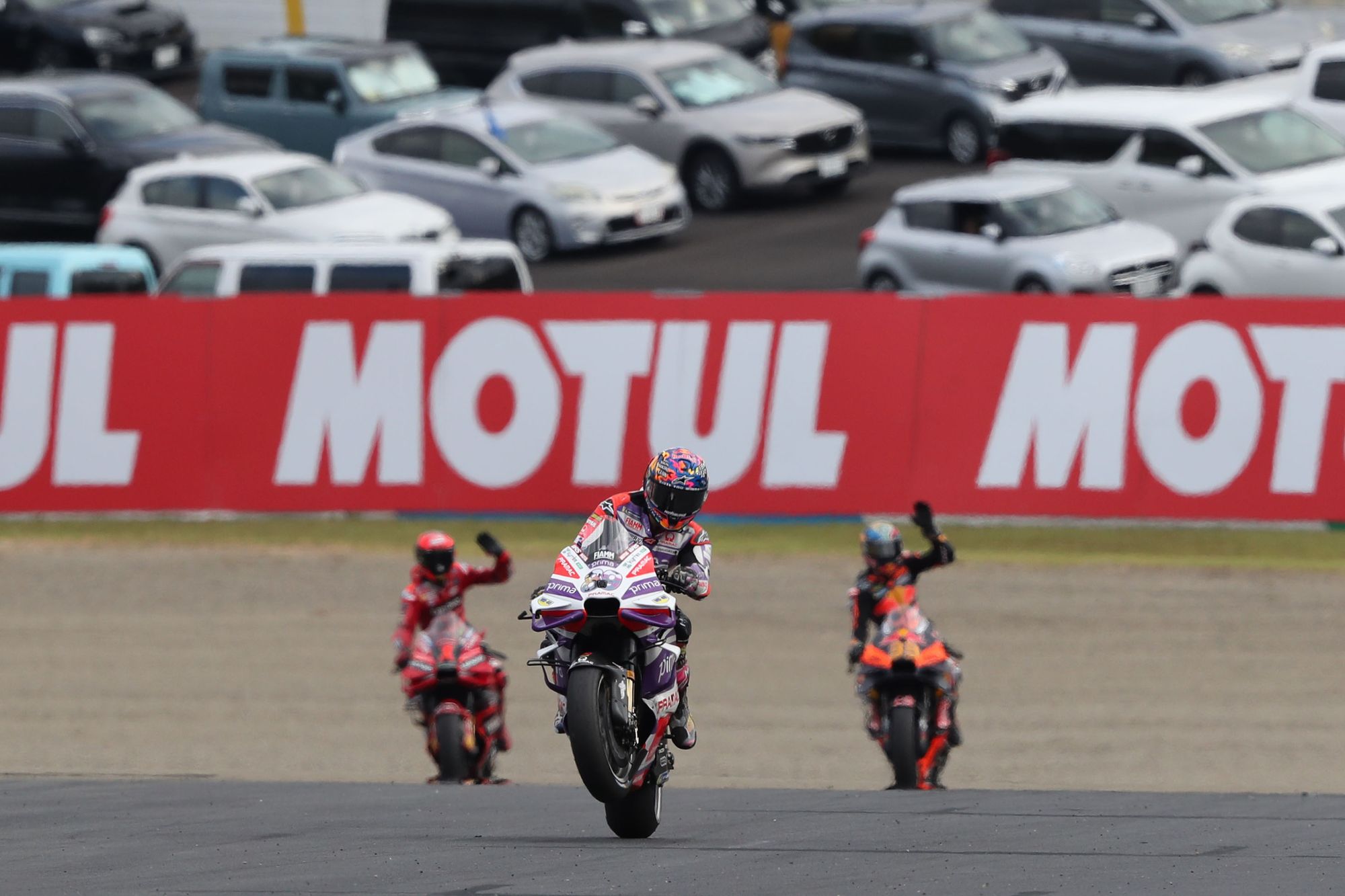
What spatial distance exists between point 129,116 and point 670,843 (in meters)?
19.7

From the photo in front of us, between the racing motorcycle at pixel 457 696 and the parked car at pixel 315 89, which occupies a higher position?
the racing motorcycle at pixel 457 696

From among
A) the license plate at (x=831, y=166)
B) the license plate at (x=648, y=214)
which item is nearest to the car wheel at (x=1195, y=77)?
the license plate at (x=831, y=166)

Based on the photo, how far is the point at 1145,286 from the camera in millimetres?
21734

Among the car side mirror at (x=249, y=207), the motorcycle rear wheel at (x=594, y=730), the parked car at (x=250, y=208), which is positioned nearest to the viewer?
the motorcycle rear wheel at (x=594, y=730)

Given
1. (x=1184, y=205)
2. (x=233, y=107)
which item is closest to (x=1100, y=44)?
(x=1184, y=205)

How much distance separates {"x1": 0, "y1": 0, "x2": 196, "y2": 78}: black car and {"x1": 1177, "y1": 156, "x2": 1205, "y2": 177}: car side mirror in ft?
55.2

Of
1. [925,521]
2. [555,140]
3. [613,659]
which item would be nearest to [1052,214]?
[555,140]

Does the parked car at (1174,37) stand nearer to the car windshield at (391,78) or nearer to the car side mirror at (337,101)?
the car windshield at (391,78)

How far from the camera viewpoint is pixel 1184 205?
76.6ft

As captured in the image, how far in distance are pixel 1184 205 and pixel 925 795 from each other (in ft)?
46.9

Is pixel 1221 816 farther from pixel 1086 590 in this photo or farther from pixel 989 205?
pixel 989 205

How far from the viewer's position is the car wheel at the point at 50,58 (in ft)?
110

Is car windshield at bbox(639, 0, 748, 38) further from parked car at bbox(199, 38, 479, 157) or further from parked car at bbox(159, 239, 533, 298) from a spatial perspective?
parked car at bbox(159, 239, 533, 298)

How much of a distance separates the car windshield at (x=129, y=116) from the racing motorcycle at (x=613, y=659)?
62.4 feet
